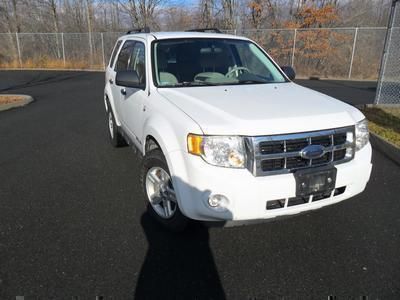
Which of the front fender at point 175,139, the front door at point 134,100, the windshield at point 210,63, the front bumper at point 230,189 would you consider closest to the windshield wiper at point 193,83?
the windshield at point 210,63

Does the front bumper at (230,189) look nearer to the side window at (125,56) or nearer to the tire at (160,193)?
the tire at (160,193)

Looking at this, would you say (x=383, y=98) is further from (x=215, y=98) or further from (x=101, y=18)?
(x=101, y=18)

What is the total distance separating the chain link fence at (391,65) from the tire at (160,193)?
24.0 feet

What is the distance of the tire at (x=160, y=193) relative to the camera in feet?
9.61

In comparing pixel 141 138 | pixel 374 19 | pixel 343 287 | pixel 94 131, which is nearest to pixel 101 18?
pixel 374 19

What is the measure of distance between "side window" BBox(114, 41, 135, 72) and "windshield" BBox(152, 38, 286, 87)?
0.94m

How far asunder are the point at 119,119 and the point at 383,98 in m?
7.19

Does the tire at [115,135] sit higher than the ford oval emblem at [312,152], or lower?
lower

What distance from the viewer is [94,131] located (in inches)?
267

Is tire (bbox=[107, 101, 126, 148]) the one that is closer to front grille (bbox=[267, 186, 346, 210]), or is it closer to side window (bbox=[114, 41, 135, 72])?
side window (bbox=[114, 41, 135, 72])

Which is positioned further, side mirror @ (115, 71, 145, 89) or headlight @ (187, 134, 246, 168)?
side mirror @ (115, 71, 145, 89)

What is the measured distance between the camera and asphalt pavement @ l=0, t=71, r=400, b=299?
2.43 meters

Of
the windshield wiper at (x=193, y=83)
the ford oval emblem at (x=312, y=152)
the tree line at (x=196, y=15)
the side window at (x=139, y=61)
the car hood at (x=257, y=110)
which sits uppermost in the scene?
the tree line at (x=196, y=15)

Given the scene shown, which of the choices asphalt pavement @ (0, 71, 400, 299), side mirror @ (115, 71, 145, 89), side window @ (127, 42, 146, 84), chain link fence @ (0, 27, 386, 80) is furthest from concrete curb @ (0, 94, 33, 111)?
chain link fence @ (0, 27, 386, 80)
